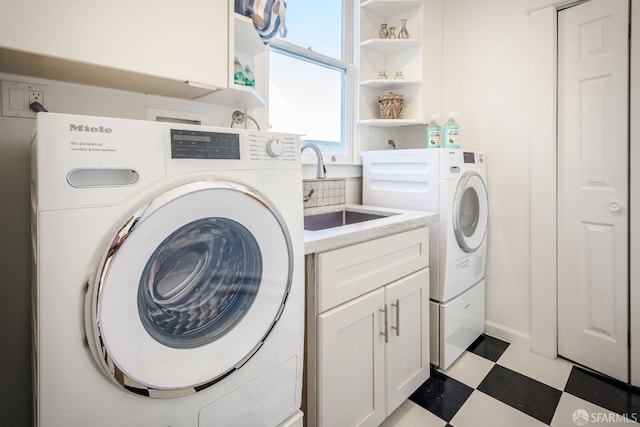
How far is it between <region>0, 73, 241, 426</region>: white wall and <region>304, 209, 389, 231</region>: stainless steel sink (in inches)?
47.1

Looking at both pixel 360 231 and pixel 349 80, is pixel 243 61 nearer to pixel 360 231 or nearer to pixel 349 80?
pixel 349 80

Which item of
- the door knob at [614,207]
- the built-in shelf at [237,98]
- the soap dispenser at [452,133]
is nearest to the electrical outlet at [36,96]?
the built-in shelf at [237,98]

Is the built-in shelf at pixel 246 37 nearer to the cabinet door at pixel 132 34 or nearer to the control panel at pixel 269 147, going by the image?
the cabinet door at pixel 132 34

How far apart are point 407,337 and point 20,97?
5.83ft

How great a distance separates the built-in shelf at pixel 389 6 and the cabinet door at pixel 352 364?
194 centimetres

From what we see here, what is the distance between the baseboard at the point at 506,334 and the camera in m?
2.11

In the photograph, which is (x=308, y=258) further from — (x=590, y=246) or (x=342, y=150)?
(x=590, y=246)

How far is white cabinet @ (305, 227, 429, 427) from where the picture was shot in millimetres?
1133

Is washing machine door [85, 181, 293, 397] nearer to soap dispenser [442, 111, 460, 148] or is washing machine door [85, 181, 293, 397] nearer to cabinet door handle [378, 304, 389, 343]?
A: cabinet door handle [378, 304, 389, 343]

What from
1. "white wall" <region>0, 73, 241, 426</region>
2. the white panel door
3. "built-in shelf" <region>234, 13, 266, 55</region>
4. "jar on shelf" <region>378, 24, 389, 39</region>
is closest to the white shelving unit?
"built-in shelf" <region>234, 13, 266, 55</region>

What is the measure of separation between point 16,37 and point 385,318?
1.46 meters

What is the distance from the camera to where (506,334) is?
2186 millimetres

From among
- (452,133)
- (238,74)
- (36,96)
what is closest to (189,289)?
(36,96)

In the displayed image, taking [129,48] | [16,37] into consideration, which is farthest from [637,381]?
[16,37]
